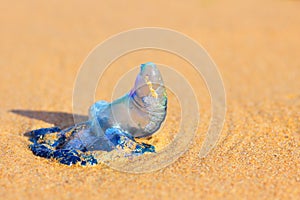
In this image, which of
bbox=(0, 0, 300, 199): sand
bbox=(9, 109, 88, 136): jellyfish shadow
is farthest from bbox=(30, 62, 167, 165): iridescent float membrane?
bbox=(9, 109, 88, 136): jellyfish shadow

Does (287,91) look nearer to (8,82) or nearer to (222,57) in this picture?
(222,57)

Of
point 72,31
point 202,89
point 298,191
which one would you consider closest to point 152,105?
point 298,191

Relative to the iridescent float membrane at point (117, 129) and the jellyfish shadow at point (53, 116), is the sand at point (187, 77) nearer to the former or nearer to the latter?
the jellyfish shadow at point (53, 116)

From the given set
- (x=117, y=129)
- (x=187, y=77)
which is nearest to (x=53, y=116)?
(x=117, y=129)

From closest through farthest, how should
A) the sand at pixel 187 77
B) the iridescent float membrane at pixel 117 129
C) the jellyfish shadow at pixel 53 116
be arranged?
the sand at pixel 187 77
the iridescent float membrane at pixel 117 129
the jellyfish shadow at pixel 53 116

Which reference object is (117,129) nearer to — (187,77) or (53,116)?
(53,116)

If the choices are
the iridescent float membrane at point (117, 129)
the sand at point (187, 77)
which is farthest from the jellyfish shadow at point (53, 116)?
the iridescent float membrane at point (117, 129)

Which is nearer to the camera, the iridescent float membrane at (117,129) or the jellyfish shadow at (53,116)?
the iridescent float membrane at (117,129)
